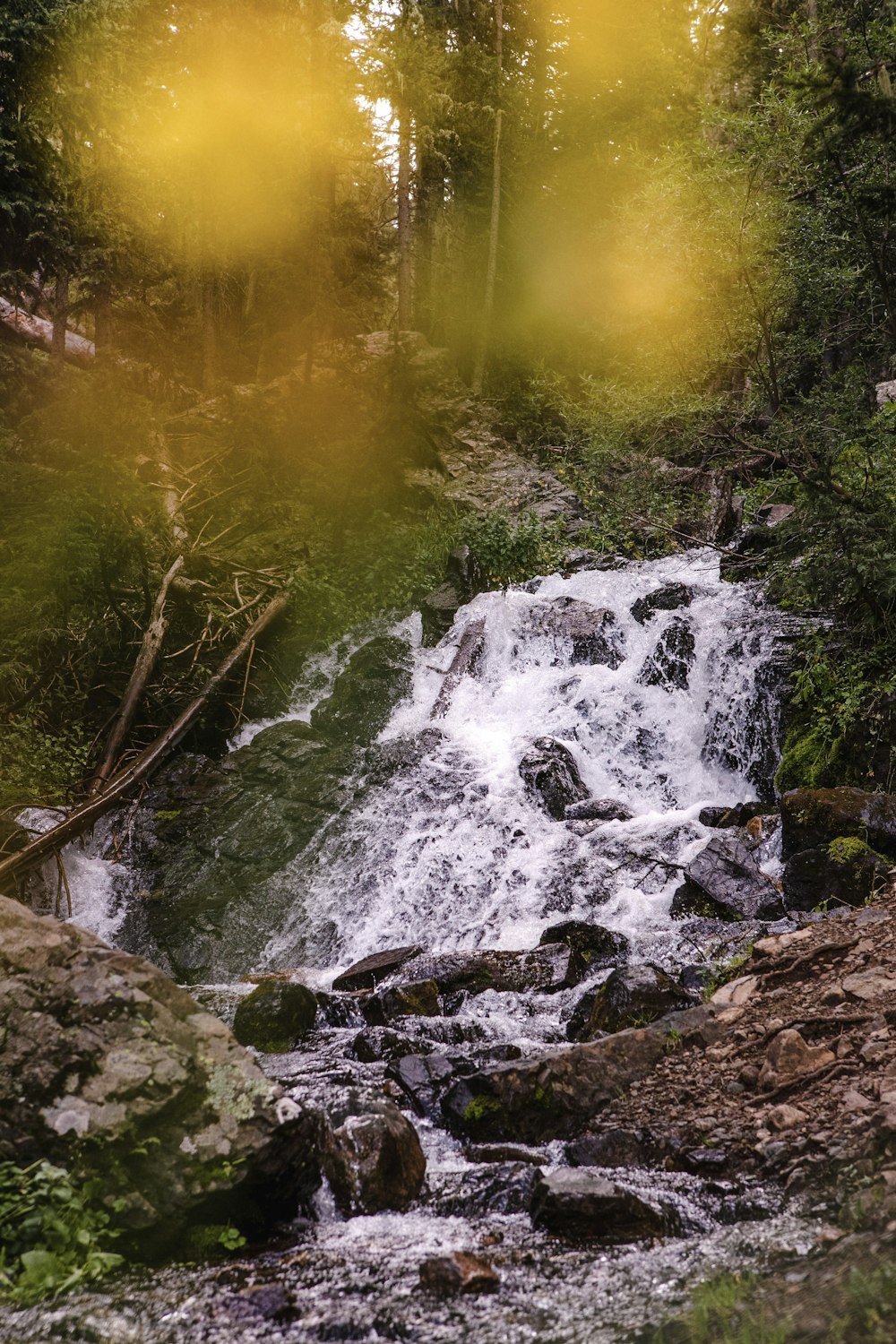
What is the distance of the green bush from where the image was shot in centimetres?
356

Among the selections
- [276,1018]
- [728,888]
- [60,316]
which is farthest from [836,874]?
[60,316]

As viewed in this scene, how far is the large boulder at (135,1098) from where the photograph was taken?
391 cm

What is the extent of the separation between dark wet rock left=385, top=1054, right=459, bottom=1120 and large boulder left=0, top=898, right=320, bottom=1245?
1.41 meters

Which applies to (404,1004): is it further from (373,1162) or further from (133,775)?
(133,775)

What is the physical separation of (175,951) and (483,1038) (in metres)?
5.52

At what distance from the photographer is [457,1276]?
3.53m

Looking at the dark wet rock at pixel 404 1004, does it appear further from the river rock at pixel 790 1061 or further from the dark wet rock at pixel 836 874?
the dark wet rock at pixel 836 874

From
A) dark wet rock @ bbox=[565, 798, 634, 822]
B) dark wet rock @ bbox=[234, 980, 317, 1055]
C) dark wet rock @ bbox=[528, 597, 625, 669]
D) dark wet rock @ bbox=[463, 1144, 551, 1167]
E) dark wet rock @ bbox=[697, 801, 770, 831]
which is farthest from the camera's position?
dark wet rock @ bbox=[528, 597, 625, 669]

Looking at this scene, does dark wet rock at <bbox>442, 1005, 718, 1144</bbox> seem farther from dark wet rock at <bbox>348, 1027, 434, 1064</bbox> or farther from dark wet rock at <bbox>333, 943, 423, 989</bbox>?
dark wet rock at <bbox>333, 943, 423, 989</bbox>

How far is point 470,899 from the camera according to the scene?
410 inches

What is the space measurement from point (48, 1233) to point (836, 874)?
22.4 ft

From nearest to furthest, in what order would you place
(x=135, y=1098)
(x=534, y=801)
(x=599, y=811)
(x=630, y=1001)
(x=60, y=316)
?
(x=135, y=1098)
(x=630, y=1001)
(x=599, y=811)
(x=534, y=801)
(x=60, y=316)

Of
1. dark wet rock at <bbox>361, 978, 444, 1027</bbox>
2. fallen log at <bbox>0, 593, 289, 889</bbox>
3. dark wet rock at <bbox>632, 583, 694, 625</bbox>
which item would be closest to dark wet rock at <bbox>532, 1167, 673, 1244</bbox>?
dark wet rock at <bbox>361, 978, 444, 1027</bbox>

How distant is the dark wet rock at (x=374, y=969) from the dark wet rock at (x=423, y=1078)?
7.88 ft
